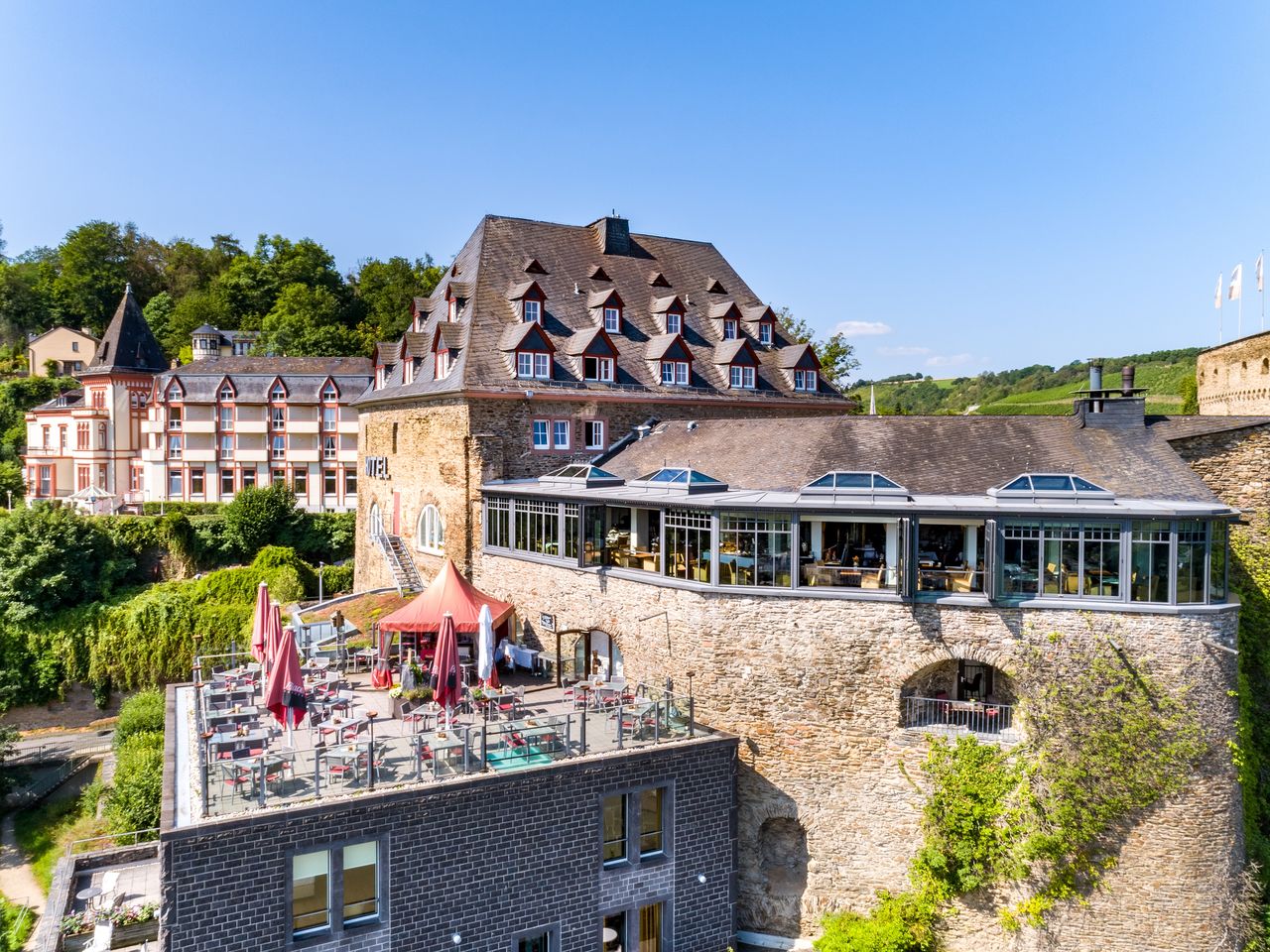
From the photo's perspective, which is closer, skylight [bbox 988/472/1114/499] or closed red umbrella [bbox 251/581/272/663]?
skylight [bbox 988/472/1114/499]

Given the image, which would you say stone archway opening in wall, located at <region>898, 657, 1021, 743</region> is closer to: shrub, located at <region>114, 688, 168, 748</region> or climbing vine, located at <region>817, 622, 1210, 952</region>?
climbing vine, located at <region>817, 622, 1210, 952</region>

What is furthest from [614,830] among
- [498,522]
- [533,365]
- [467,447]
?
[533,365]

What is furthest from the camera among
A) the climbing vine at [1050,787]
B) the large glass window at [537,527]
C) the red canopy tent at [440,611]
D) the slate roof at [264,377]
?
the slate roof at [264,377]

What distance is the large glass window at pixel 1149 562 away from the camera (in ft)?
49.4

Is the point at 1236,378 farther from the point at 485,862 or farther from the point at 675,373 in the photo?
the point at 485,862

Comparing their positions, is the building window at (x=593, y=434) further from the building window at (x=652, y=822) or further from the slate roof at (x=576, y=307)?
the building window at (x=652, y=822)

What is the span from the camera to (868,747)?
54.2 feet

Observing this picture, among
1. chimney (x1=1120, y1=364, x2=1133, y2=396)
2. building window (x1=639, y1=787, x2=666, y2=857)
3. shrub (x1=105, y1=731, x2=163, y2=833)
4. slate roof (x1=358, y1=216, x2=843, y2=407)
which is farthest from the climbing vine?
shrub (x1=105, y1=731, x2=163, y2=833)

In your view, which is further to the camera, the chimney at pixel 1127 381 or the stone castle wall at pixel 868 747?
the chimney at pixel 1127 381

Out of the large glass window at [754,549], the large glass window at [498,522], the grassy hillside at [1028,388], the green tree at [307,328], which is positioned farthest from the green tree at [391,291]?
the large glass window at [754,549]

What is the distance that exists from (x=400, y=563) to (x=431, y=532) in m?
1.85

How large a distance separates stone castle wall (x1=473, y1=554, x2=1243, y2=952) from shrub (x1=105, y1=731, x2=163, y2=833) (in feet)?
44.2

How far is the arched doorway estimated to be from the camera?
20016 millimetres

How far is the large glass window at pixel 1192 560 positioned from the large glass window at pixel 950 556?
3.28m
